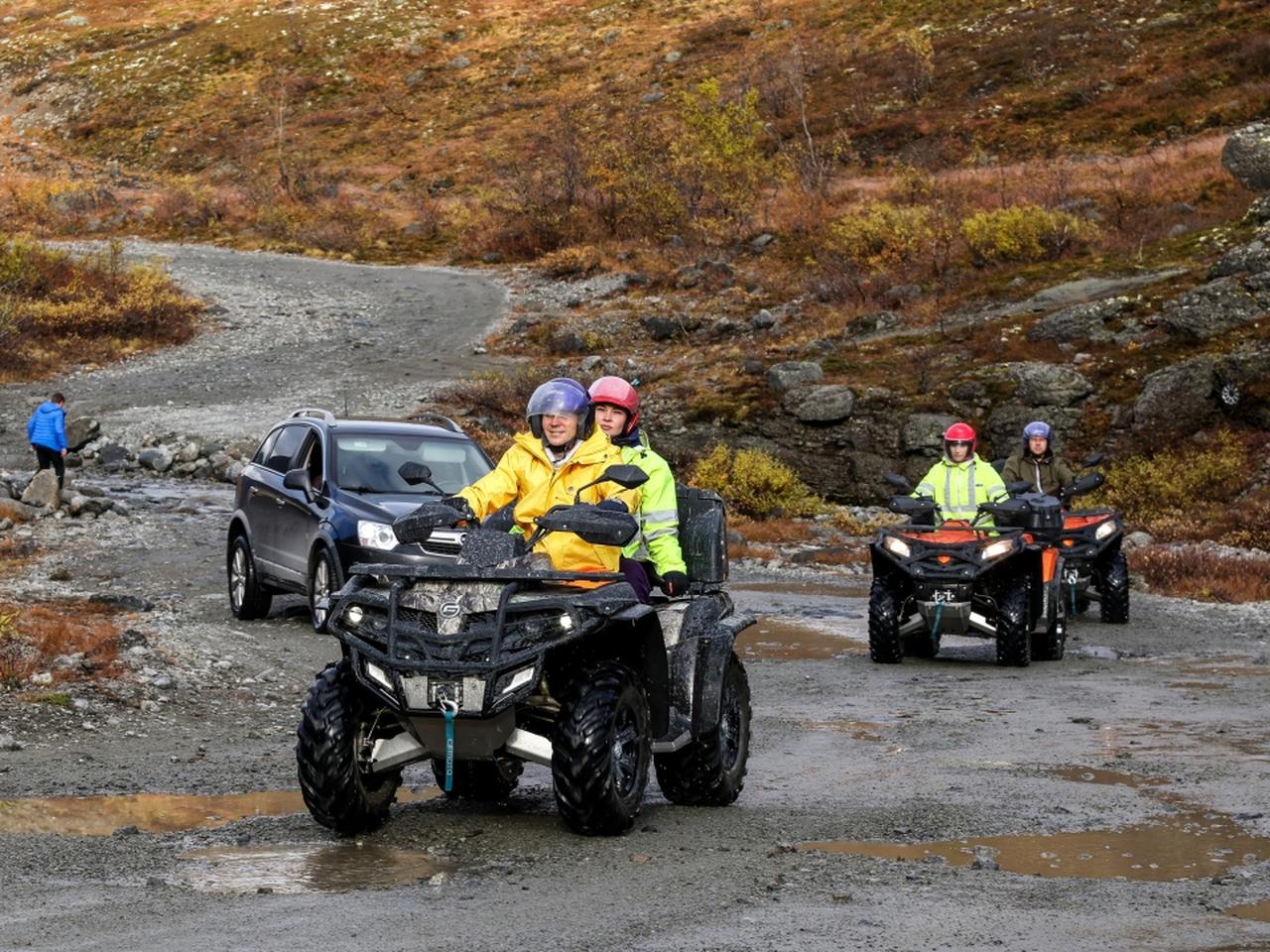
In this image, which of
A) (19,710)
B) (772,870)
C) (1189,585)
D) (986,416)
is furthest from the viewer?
(986,416)

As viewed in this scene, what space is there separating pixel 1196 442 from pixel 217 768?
881 inches

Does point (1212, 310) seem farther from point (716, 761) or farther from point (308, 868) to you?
point (308, 868)

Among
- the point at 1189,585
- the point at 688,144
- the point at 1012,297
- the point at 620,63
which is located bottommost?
the point at 1189,585

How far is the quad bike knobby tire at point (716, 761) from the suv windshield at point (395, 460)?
7428 millimetres

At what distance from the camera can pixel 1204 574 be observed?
21.5 m

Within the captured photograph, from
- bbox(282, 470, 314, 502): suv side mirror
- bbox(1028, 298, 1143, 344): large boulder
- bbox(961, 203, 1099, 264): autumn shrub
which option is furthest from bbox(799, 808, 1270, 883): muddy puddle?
bbox(961, 203, 1099, 264): autumn shrub

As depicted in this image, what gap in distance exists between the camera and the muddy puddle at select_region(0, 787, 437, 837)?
26.3 feet

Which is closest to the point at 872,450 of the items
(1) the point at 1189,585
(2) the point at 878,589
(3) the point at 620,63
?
(1) the point at 1189,585

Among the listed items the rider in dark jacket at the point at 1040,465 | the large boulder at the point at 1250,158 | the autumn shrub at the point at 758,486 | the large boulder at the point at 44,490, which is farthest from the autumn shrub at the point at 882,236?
the rider in dark jacket at the point at 1040,465

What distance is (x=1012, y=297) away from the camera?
120 feet

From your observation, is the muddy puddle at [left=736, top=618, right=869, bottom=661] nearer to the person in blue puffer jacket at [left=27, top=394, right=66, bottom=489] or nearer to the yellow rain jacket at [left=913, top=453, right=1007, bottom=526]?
the yellow rain jacket at [left=913, top=453, right=1007, bottom=526]

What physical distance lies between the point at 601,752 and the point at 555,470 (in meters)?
1.47

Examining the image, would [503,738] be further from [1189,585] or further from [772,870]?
[1189,585]

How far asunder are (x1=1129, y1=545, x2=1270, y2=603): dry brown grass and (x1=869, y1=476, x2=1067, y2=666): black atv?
A: 5.71 meters
